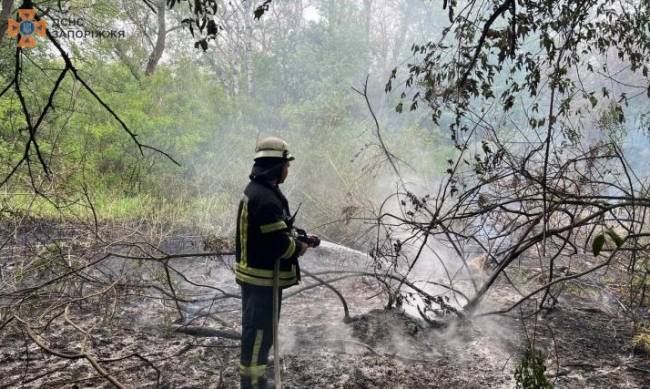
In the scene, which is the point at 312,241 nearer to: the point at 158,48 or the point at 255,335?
the point at 255,335

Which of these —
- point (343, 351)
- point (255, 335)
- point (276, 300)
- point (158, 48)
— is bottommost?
point (343, 351)

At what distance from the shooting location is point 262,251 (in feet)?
11.1

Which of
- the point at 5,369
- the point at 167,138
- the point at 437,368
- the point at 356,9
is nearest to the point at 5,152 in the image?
the point at 167,138

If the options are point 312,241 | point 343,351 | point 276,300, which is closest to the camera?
point 276,300

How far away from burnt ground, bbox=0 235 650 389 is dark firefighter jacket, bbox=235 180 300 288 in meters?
0.99

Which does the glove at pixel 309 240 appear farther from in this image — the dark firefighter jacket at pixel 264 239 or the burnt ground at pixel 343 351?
the burnt ground at pixel 343 351

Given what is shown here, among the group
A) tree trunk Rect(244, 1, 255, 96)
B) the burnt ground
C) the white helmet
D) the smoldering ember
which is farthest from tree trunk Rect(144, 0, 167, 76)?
the white helmet

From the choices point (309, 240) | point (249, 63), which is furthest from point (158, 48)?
point (309, 240)

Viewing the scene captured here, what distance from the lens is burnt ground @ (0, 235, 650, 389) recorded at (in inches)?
150

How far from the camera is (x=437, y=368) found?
13.4 feet

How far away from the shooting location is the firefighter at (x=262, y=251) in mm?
3307

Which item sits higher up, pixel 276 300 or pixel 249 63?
pixel 249 63

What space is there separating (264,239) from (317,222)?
6.59 m

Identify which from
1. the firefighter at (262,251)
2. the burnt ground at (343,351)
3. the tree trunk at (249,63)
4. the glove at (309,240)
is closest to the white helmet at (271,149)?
the firefighter at (262,251)
